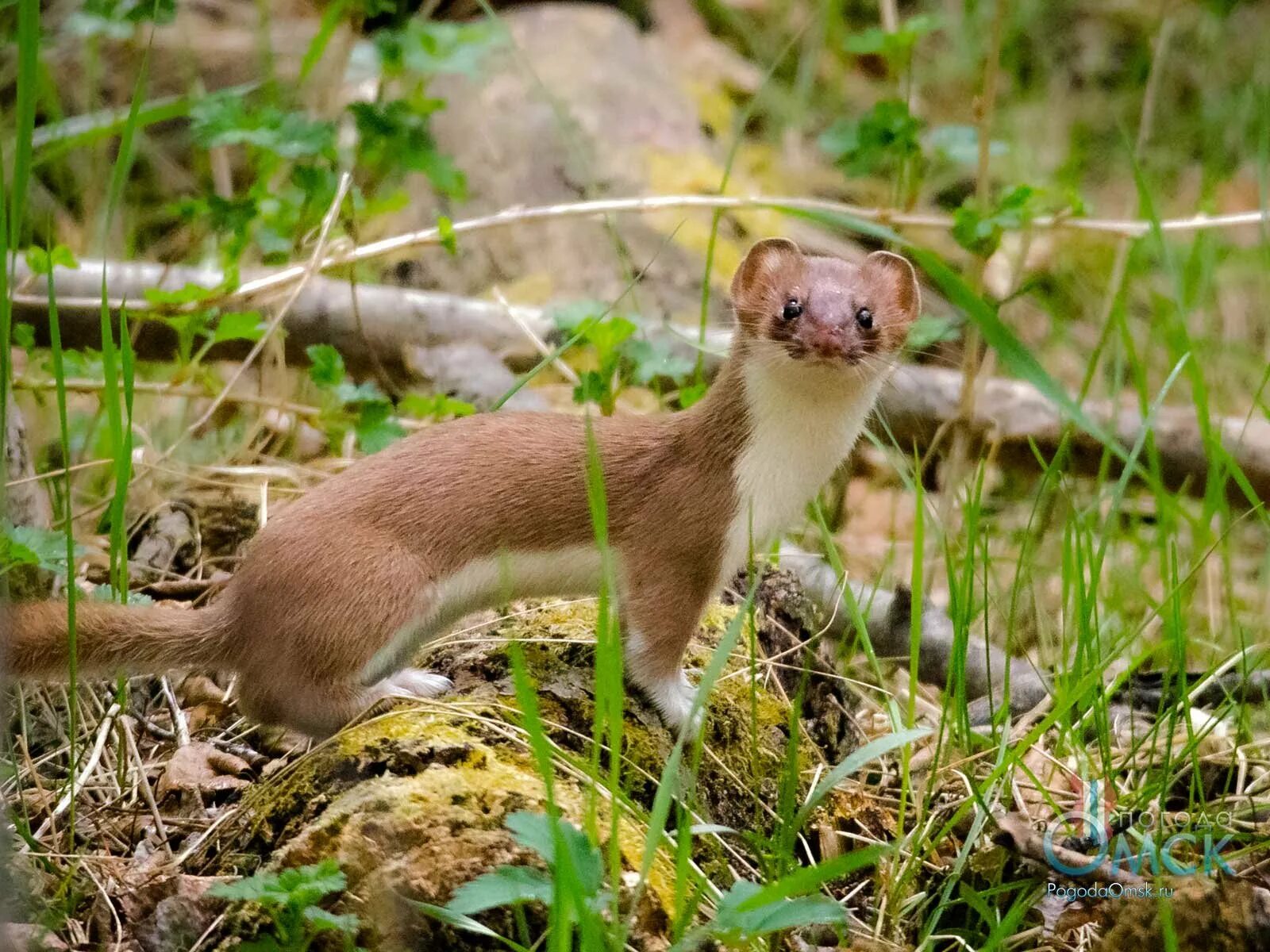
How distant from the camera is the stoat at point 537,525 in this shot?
8.77 ft

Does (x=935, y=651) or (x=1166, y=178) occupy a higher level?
(x=1166, y=178)

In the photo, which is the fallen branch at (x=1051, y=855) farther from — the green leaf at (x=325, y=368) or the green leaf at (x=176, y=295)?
the green leaf at (x=176, y=295)

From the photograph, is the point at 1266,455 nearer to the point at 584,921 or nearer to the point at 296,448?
the point at 296,448

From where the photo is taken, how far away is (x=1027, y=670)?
3609 mm

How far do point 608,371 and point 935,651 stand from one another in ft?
3.86

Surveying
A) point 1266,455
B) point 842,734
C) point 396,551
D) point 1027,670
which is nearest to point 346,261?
point 396,551

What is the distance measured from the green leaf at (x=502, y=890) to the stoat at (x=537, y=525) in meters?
0.78

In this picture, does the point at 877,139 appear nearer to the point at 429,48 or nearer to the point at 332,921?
the point at 429,48

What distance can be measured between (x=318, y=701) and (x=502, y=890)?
2.83ft

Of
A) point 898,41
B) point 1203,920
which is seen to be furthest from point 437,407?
point 1203,920

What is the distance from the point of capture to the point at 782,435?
3.03 m

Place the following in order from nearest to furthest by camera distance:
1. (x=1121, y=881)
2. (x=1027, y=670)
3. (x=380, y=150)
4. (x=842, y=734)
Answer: (x=1121, y=881) < (x=842, y=734) < (x=1027, y=670) < (x=380, y=150)

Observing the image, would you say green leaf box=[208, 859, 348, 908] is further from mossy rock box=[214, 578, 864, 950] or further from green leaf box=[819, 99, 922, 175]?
green leaf box=[819, 99, 922, 175]

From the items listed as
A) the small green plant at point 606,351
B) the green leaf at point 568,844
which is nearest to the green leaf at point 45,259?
the small green plant at point 606,351
